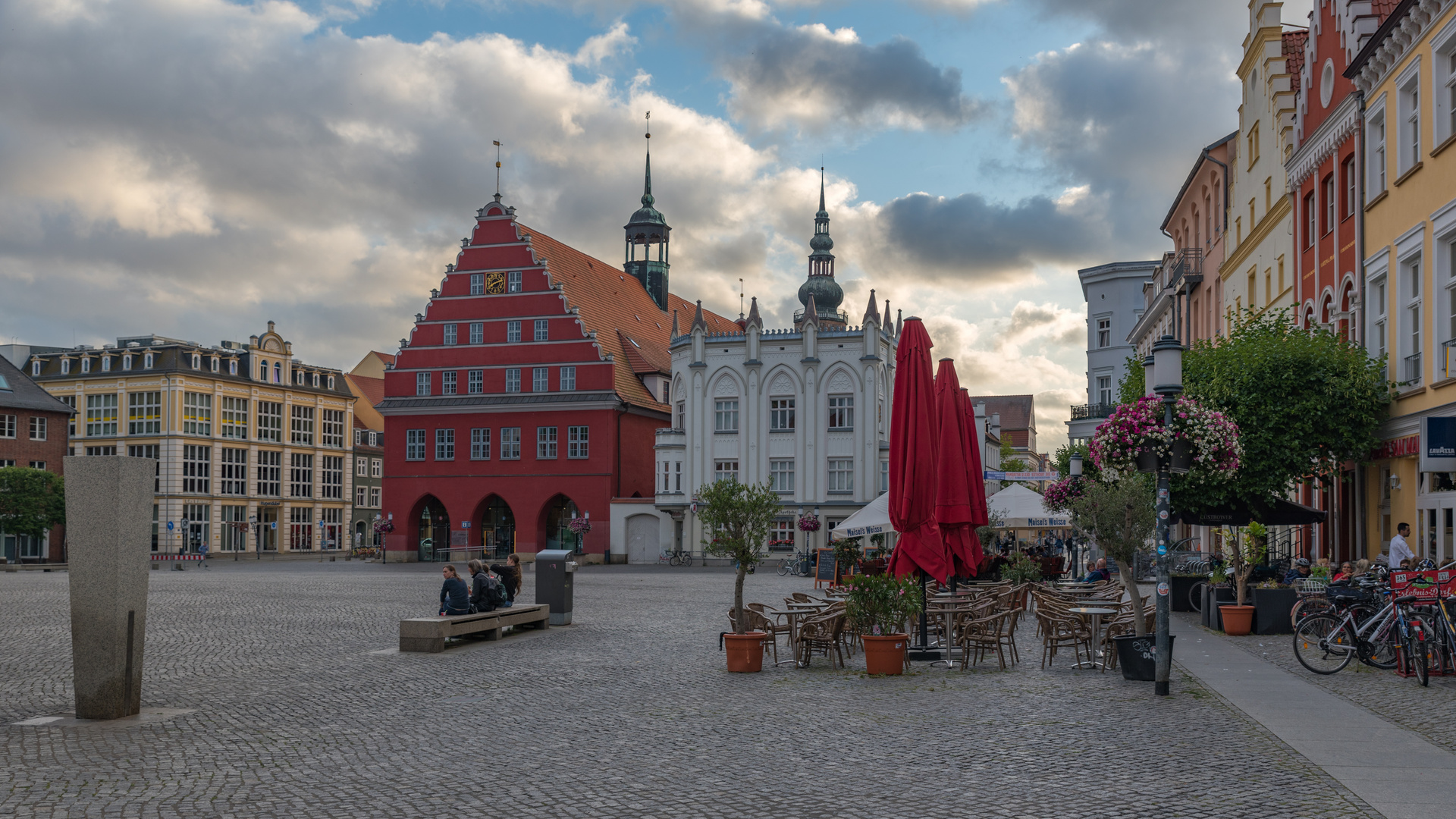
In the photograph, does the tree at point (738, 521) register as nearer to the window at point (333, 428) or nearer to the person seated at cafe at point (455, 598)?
the person seated at cafe at point (455, 598)

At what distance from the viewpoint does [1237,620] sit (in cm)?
1834

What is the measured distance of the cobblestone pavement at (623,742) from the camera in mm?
7660

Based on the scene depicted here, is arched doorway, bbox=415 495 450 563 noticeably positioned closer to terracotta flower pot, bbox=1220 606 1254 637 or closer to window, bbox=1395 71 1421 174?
terracotta flower pot, bbox=1220 606 1254 637

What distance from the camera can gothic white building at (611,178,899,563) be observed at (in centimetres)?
5694

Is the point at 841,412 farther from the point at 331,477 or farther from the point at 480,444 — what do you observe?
the point at 331,477

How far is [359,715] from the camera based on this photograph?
11.2m

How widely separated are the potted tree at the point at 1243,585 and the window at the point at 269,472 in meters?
72.1

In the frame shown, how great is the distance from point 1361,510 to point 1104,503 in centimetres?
1020

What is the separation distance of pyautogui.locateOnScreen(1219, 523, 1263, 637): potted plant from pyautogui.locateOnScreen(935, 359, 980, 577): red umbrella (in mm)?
4743

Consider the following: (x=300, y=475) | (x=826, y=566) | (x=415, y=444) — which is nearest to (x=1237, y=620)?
(x=826, y=566)

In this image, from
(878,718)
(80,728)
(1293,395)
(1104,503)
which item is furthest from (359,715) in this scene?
(1293,395)

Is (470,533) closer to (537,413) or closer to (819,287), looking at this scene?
(537,413)

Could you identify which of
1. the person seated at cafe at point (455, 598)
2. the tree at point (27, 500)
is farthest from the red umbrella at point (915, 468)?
the tree at point (27, 500)

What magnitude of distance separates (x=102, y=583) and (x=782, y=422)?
48.0 meters
